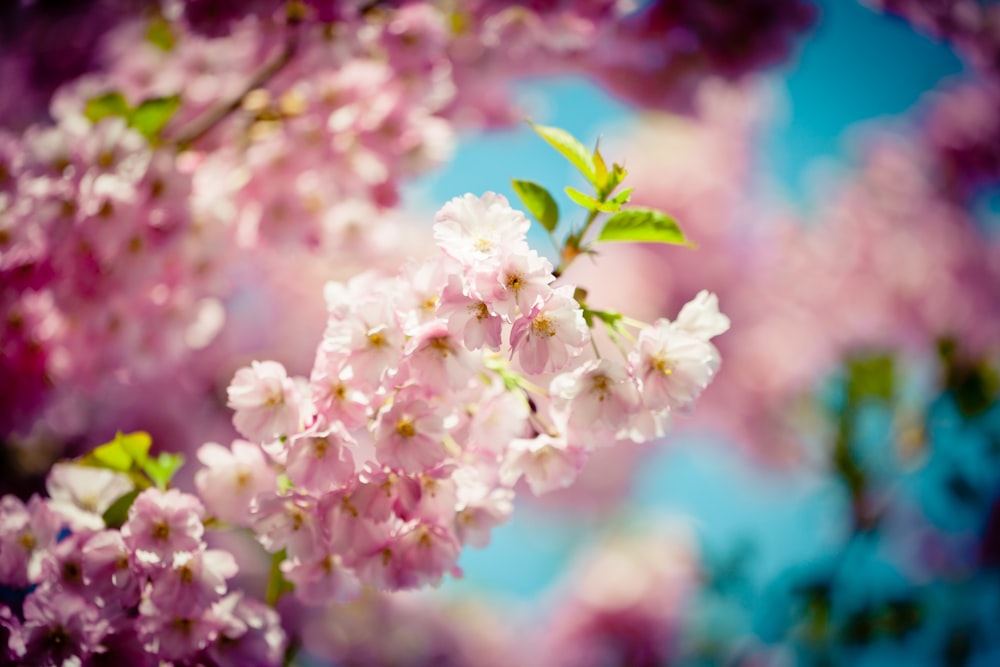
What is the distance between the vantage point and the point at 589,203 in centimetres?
80

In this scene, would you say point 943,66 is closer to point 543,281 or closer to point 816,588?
point 816,588

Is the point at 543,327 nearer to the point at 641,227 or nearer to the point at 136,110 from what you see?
the point at 641,227

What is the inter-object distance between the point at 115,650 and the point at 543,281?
67 centimetres

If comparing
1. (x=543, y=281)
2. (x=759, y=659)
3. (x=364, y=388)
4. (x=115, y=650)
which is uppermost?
(x=543, y=281)

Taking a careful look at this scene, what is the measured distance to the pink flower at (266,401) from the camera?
2.50ft

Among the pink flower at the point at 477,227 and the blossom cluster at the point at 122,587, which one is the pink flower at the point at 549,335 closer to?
the pink flower at the point at 477,227

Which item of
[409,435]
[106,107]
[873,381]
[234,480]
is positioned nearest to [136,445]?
[234,480]

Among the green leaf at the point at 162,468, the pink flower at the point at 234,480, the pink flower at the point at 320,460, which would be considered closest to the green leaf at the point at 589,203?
the pink flower at the point at 320,460

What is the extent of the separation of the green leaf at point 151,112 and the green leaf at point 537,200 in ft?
2.29

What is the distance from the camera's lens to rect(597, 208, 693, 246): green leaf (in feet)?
2.72

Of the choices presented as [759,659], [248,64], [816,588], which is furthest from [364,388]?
[759,659]

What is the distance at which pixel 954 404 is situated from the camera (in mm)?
2020

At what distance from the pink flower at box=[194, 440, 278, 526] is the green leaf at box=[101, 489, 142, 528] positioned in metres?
0.09

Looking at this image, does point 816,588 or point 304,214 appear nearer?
point 304,214
